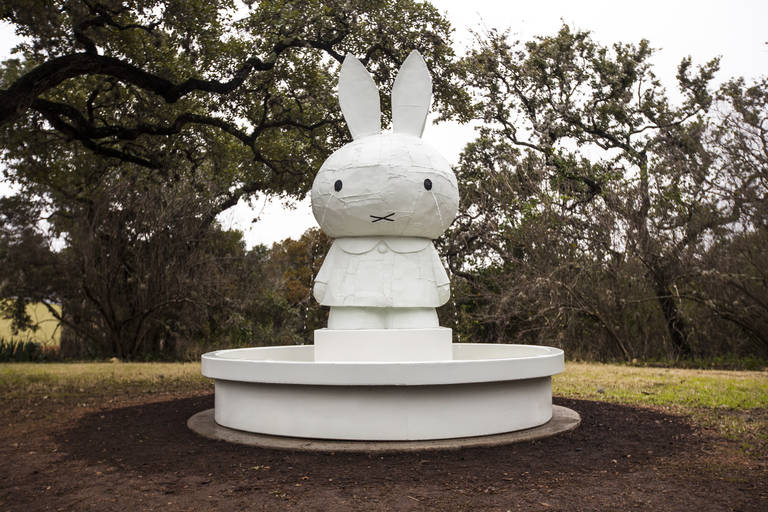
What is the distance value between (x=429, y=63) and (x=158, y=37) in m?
5.17

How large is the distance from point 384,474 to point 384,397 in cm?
96

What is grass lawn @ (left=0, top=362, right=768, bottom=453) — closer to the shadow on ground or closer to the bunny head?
the shadow on ground

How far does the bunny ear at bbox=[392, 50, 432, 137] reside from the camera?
25.1 ft

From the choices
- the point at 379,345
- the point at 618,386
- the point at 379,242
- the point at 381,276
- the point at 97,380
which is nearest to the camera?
the point at 379,345

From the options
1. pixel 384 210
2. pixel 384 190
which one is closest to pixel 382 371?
pixel 384 210

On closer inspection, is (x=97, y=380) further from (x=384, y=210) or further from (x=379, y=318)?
(x=384, y=210)

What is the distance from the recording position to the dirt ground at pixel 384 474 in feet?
14.5

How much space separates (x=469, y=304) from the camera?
18141 mm

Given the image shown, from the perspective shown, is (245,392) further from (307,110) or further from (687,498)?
(307,110)

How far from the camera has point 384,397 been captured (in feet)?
19.4

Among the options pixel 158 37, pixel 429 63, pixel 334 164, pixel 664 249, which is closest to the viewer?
pixel 334 164

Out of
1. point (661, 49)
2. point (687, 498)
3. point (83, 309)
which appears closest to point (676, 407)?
point (687, 498)

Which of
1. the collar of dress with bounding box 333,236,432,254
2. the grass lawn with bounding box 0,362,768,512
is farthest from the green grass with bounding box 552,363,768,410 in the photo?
the collar of dress with bounding box 333,236,432,254

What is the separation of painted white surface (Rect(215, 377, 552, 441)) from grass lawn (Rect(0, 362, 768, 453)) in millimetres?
2351
